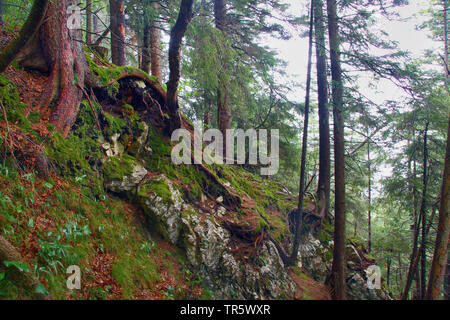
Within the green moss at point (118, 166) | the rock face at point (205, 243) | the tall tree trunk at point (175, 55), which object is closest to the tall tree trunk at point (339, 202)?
the rock face at point (205, 243)

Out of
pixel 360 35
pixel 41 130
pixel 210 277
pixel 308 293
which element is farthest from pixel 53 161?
pixel 360 35

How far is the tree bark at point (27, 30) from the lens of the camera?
280 centimetres

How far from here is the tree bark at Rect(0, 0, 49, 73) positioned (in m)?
2.80

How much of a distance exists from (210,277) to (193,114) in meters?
8.44

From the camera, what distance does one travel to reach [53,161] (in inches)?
160

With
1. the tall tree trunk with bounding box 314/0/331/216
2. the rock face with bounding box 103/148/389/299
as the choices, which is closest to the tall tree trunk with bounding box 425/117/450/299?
the rock face with bounding box 103/148/389/299

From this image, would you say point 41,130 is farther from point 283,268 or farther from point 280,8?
point 280,8

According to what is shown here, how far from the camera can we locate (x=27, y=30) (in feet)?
9.38

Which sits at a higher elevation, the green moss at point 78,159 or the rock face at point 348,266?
the green moss at point 78,159

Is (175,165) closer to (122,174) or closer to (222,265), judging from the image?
(122,174)

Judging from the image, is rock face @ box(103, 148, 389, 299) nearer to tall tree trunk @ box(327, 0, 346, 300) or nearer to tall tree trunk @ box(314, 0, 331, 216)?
tall tree trunk @ box(327, 0, 346, 300)

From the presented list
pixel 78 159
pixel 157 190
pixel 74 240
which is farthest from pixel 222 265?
pixel 78 159

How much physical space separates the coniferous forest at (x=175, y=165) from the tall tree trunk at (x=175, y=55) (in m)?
0.03

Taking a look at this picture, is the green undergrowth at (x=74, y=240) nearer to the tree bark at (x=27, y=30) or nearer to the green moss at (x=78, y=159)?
the green moss at (x=78, y=159)
